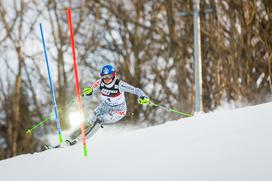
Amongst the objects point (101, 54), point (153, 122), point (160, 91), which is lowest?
point (153, 122)

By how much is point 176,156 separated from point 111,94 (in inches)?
75.3

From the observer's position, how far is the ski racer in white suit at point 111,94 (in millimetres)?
7949

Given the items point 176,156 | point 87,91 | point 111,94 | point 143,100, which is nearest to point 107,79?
point 111,94

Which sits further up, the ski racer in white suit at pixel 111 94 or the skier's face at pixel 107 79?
the skier's face at pixel 107 79

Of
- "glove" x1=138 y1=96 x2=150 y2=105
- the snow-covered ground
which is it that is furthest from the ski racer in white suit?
the snow-covered ground

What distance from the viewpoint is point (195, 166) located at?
6.07 metres

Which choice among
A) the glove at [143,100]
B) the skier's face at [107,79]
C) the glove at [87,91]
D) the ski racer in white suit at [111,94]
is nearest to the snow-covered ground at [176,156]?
the ski racer in white suit at [111,94]

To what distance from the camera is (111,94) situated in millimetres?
8094

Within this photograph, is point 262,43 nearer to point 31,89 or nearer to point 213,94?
point 213,94

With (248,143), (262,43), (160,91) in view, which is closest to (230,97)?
(262,43)

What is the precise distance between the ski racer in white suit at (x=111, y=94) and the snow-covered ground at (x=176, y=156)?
1.32ft

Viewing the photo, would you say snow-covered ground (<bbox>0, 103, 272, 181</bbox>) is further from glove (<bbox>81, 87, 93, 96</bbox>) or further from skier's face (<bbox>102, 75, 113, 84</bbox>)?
skier's face (<bbox>102, 75, 113, 84</bbox>)

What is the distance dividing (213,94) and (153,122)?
15.3ft

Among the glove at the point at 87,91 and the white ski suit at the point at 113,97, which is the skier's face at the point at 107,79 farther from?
the glove at the point at 87,91
